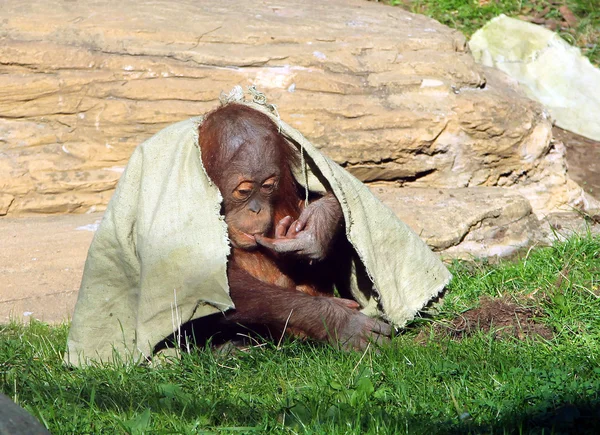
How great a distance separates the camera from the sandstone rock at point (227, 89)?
5.05m

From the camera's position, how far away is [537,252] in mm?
4309

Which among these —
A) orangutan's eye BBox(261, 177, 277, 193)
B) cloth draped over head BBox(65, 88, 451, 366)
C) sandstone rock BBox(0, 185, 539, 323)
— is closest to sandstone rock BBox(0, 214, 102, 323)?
sandstone rock BBox(0, 185, 539, 323)

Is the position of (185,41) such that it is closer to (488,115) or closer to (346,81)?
(346,81)

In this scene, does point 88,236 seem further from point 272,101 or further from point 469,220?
point 469,220

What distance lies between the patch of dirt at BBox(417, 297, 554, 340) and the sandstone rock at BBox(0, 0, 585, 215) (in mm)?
1684

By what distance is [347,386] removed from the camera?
2902 millimetres

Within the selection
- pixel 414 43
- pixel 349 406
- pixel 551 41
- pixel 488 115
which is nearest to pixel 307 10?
pixel 414 43

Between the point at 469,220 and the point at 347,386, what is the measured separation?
2040 mm

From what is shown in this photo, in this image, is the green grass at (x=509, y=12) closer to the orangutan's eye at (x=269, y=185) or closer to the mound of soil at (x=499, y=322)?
the mound of soil at (x=499, y=322)

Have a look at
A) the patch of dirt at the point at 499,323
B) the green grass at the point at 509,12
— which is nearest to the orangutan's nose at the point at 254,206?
the patch of dirt at the point at 499,323

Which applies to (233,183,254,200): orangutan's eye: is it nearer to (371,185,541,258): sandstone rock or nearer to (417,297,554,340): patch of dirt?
(417,297,554,340): patch of dirt

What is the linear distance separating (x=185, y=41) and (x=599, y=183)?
2995mm

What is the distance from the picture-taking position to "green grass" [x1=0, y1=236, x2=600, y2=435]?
260cm

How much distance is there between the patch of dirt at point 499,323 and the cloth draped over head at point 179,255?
17 centimetres
